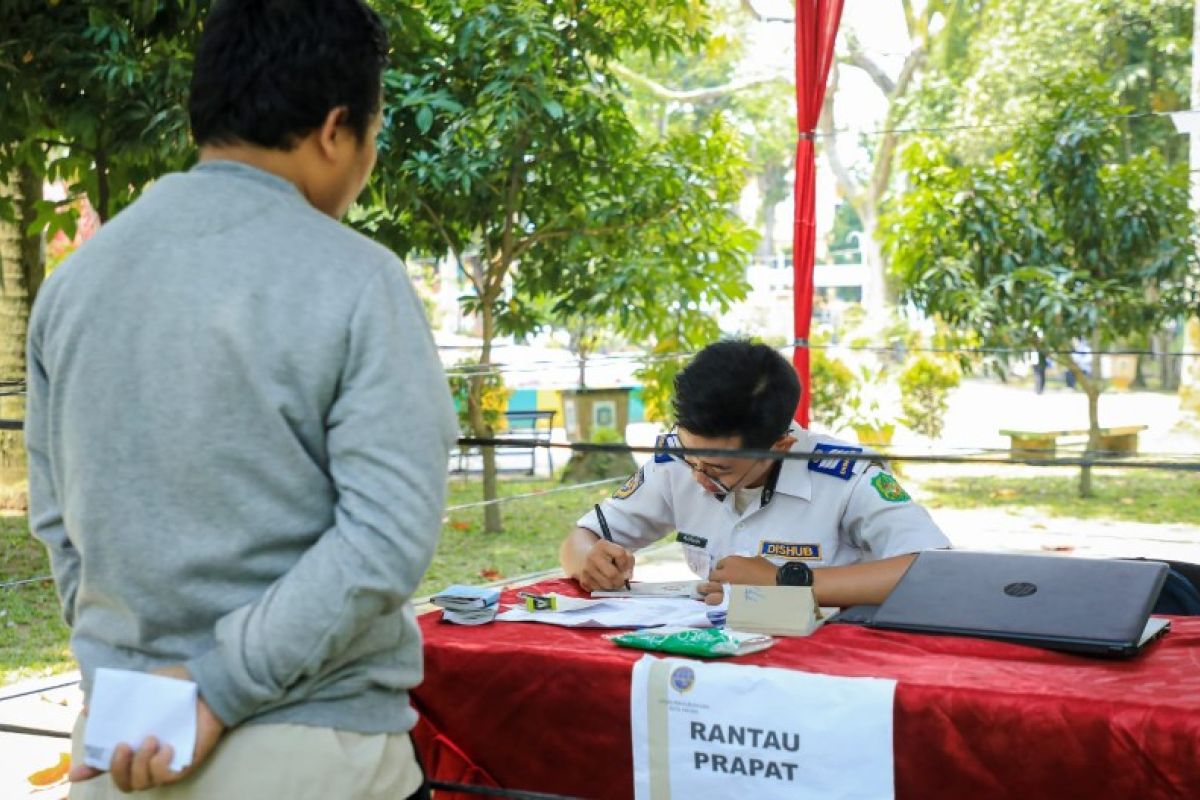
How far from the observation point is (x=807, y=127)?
5.18 meters

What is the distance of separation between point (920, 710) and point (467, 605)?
28.9 inches

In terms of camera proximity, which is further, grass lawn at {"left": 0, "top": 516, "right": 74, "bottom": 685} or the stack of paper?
grass lawn at {"left": 0, "top": 516, "right": 74, "bottom": 685}

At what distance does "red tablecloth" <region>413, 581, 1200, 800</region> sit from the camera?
5.11 feet

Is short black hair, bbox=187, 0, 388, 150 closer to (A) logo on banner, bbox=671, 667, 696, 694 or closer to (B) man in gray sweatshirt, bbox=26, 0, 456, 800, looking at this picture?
(B) man in gray sweatshirt, bbox=26, 0, 456, 800

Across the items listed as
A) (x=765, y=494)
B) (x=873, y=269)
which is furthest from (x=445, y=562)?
(x=873, y=269)

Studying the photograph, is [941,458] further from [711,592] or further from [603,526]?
[603,526]

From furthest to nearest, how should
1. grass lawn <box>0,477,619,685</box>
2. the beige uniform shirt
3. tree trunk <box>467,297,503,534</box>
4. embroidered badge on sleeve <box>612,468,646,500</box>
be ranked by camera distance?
1. tree trunk <box>467,297,503,534</box>
2. grass lawn <box>0,477,619,685</box>
3. embroidered badge on sleeve <box>612,468,646,500</box>
4. the beige uniform shirt

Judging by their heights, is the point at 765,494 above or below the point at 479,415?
above

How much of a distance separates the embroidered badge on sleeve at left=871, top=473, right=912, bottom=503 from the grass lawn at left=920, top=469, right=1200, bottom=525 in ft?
19.9

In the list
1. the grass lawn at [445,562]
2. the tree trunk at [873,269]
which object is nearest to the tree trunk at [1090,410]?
the grass lawn at [445,562]

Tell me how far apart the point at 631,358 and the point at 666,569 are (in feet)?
3.20

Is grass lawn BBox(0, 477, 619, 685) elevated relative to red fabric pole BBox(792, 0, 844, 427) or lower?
lower

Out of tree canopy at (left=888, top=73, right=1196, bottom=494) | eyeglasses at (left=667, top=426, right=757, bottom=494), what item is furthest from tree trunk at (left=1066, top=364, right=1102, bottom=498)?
eyeglasses at (left=667, top=426, right=757, bottom=494)

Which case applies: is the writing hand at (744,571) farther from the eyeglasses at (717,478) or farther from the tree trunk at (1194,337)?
the tree trunk at (1194,337)
